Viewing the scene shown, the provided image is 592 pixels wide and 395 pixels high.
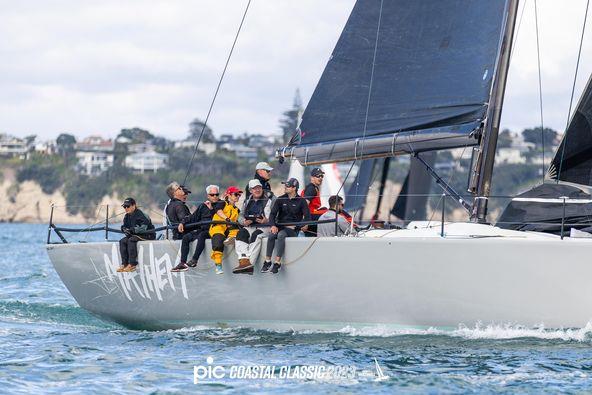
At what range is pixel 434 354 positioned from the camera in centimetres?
978

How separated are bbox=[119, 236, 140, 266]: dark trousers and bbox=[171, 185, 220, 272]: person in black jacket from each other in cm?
68

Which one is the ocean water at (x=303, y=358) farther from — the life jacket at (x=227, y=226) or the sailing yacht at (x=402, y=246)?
the life jacket at (x=227, y=226)

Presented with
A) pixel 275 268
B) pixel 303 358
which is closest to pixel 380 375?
pixel 303 358

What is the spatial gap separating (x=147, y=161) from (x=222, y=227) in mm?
87873

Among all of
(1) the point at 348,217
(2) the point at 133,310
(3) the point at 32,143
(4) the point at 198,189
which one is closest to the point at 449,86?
(1) the point at 348,217

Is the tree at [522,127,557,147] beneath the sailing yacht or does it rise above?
above

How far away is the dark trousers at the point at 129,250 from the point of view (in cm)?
1230

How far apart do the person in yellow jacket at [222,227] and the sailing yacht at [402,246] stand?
16cm

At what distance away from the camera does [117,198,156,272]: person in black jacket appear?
12.3 meters

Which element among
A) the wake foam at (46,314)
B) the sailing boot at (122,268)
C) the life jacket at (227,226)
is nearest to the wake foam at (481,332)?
the life jacket at (227,226)

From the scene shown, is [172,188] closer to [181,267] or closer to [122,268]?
[181,267]

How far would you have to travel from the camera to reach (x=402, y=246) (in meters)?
10.5

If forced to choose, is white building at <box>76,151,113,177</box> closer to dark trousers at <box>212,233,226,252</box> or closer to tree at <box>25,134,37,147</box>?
tree at <box>25,134,37,147</box>

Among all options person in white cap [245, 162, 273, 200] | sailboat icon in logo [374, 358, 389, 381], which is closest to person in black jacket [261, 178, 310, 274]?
person in white cap [245, 162, 273, 200]
